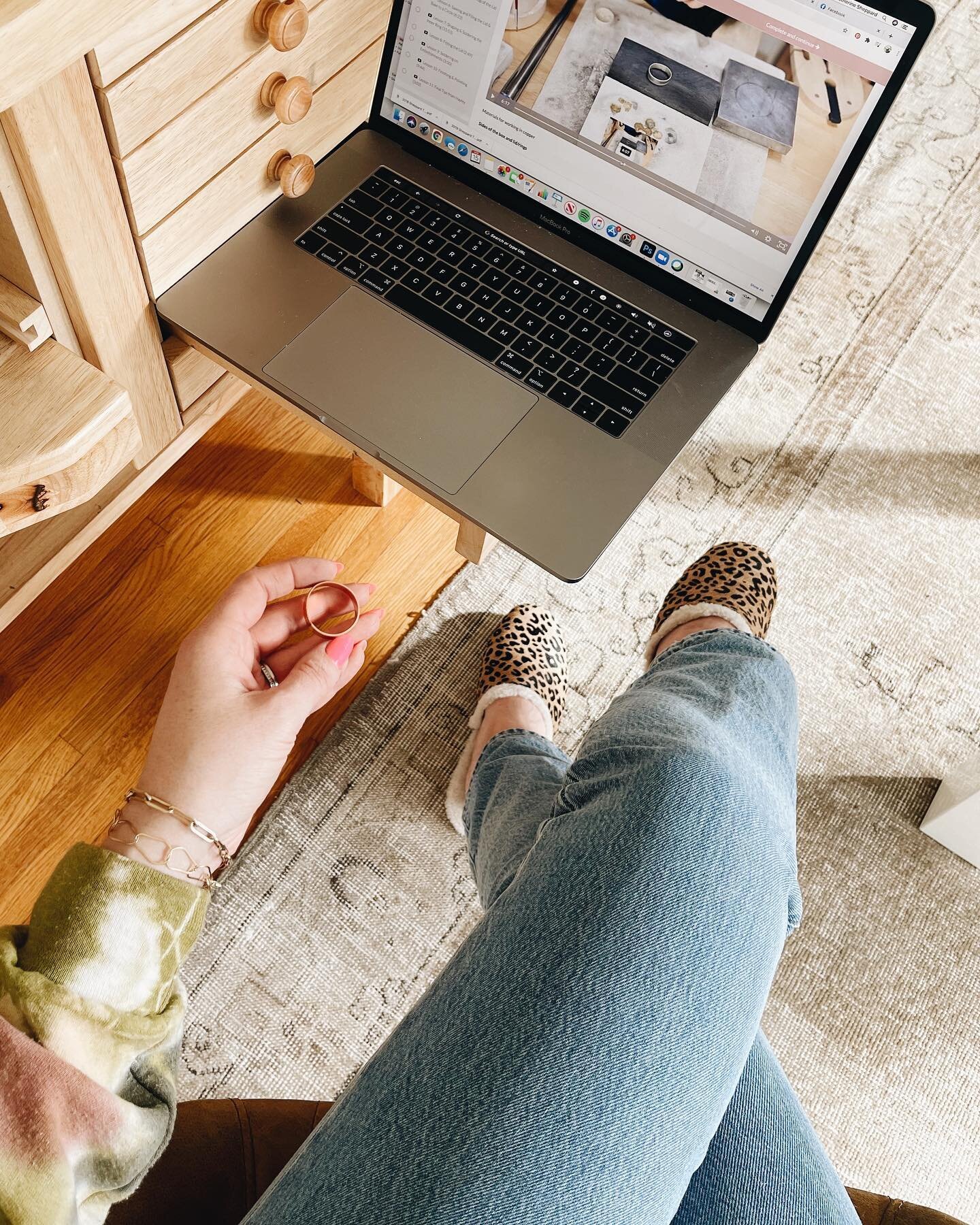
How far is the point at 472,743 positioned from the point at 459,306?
504 mm

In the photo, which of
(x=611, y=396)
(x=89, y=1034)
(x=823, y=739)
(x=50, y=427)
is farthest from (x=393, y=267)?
(x=823, y=739)

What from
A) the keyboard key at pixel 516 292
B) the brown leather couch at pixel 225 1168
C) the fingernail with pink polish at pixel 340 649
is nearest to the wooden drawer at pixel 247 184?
the keyboard key at pixel 516 292

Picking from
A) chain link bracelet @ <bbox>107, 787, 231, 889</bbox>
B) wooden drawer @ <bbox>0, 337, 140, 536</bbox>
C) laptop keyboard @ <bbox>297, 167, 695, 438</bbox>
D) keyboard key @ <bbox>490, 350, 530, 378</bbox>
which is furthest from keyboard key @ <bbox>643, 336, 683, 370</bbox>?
chain link bracelet @ <bbox>107, 787, 231, 889</bbox>

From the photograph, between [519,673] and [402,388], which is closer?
[402,388]

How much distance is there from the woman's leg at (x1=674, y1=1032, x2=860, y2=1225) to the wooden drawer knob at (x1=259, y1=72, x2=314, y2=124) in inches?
32.9

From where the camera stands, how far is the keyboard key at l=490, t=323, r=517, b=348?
83cm

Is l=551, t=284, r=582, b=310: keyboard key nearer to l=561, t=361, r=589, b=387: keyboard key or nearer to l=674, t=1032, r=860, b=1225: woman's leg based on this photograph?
l=561, t=361, r=589, b=387: keyboard key

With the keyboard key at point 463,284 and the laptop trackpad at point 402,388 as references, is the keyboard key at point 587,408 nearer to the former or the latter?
the laptop trackpad at point 402,388

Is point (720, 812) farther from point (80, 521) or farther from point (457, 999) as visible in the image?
point (80, 521)

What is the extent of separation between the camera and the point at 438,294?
0.84 m

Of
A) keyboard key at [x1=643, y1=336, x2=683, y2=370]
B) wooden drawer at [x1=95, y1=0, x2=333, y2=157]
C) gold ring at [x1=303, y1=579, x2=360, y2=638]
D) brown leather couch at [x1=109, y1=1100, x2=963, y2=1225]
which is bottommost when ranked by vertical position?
brown leather couch at [x1=109, y1=1100, x2=963, y2=1225]

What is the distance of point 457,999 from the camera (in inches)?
24.3

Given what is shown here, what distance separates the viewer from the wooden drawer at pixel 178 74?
1.97ft

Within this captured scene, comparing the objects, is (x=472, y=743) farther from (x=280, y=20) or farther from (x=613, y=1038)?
(x=280, y=20)
